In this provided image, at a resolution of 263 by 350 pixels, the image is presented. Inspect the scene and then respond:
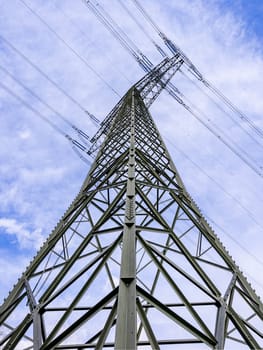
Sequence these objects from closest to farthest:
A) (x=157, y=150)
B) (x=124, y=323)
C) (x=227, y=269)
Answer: (x=124, y=323) → (x=227, y=269) → (x=157, y=150)

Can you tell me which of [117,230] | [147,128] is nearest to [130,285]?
[117,230]

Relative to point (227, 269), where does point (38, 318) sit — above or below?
below

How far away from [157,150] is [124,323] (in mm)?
6350

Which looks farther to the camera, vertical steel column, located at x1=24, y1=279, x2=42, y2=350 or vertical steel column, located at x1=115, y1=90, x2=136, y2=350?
vertical steel column, located at x1=24, y1=279, x2=42, y2=350

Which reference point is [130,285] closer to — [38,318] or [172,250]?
[38,318]

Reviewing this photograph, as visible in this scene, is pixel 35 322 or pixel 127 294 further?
pixel 35 322

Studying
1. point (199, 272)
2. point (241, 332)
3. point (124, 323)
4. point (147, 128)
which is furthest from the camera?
point (147, 128)

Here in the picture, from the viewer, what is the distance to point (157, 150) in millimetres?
8484

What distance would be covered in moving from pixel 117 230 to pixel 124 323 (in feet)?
5.62

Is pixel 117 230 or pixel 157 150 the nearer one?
pixel 117 230

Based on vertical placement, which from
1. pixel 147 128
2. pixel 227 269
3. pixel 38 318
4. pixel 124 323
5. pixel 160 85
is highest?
pixel 160 85

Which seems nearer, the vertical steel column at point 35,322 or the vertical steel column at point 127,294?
the vertical steel column at point 127,294

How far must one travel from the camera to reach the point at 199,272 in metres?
3.95

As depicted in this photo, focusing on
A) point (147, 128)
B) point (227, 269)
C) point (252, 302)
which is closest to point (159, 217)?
point (227, 269)
